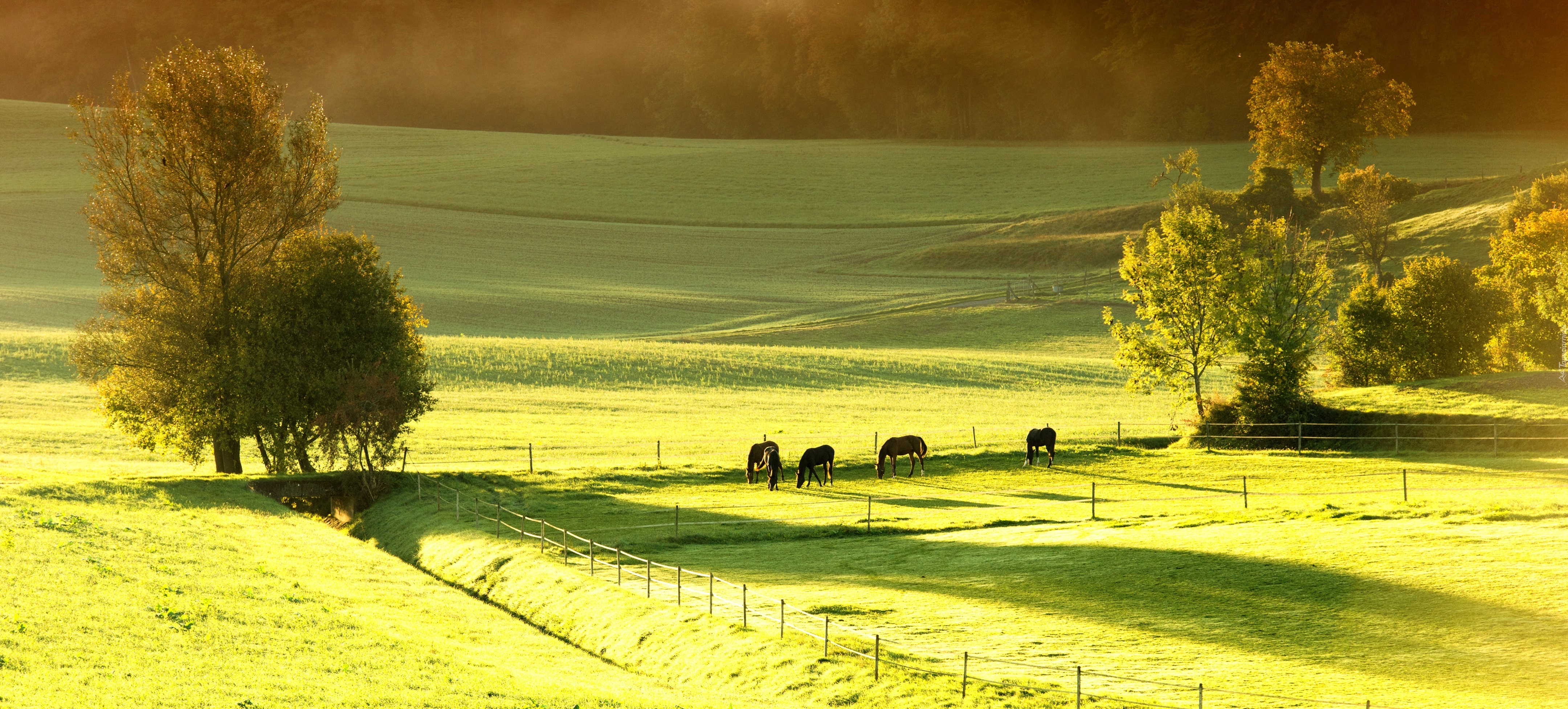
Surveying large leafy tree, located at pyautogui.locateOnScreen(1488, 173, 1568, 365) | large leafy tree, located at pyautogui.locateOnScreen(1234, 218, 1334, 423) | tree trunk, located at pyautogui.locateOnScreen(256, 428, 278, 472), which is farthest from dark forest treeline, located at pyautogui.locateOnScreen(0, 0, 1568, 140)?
tree trunk, located at pyautogui.locateOnScreen(256, 428, 278, 472)

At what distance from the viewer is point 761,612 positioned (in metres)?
23.1

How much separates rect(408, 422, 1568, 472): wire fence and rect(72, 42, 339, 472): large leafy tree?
26.0ft

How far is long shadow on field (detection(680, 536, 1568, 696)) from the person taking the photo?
18.7 m

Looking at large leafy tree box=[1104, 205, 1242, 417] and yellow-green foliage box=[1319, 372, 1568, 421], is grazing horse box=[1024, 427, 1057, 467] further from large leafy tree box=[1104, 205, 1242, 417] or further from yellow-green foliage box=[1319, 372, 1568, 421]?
yellow-green foliage box=[1319, 372, 1568, 421]

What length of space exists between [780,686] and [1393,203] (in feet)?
322


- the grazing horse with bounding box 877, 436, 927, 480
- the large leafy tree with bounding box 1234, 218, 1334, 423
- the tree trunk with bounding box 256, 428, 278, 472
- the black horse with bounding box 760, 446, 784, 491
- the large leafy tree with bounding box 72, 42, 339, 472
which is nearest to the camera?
the black horse with bounding box 760, 446, 784, 491

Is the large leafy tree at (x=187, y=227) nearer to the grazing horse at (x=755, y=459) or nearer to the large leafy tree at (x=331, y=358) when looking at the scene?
the large leafy tree at (x=331, y=358)

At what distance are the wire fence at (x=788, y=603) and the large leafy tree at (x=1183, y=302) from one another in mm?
12448

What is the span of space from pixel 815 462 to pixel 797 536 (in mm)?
7898

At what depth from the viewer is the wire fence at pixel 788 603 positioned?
1791 centimetres

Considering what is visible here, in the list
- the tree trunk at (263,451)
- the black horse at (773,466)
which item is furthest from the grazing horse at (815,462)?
the tree trunk at (263,451)

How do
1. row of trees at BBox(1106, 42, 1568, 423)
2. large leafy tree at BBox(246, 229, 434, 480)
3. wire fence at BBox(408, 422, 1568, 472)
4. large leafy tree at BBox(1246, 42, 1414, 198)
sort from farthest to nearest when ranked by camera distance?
large leafy tree at BBox(1246, 42, 1414, 198) < row of trees at BBox(1106, 42, 1568, 423) < wire fence at BBox(408, 422, 1568, 472) < large leafy tree at BBox(246, 229, 434, 480)

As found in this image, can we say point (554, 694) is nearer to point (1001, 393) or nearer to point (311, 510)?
point (311, 510)

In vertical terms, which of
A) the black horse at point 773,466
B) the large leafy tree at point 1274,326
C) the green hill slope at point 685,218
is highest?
the green hill slope at point 685,218
